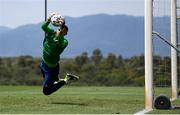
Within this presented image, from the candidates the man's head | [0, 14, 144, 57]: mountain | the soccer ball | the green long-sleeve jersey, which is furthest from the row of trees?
[0, 14, 144, 57]: mountain

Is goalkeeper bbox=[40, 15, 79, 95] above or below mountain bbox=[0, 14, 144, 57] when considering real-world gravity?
below

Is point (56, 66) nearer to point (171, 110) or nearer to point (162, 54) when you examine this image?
point (171, 110)

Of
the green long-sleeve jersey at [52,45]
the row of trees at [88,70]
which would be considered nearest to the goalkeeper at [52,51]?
the green long-sleeve jersey at [52,45]

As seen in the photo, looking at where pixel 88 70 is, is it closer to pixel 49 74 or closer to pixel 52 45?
pixel 49 74

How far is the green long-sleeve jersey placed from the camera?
37.1ft

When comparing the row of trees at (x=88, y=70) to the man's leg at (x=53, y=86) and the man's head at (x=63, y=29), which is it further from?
the man's head at (x=63, y=29)

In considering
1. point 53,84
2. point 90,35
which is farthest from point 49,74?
point 90,35

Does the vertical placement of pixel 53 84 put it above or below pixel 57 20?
below

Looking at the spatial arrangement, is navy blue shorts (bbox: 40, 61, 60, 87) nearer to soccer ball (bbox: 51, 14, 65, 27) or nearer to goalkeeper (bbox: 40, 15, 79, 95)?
goalkeeper (bbox: 40, 15, 79, 95)

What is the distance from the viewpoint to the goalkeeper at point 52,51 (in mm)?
11289

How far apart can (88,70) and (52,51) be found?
23803 mm

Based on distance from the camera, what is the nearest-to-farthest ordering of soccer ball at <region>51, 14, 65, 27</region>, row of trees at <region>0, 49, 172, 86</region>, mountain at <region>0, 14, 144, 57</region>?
soccer ball at <region>51, 14, 65, 27</region> < row of trees at <region>0, 49, 172, 86</region> < mountain at <region>0, 14, 144, 57</region>

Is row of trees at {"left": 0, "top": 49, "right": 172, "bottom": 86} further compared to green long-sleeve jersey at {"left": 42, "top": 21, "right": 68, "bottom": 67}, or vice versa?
row of trees at {"left": 0, "top": 49, "right": 172, "bottom": 86}

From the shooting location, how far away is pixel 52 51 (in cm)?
1128
